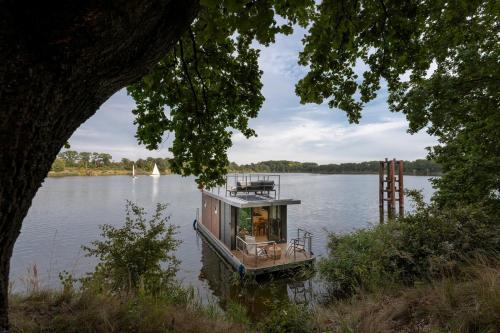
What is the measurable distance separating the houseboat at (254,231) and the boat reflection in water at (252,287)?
52 centimetres

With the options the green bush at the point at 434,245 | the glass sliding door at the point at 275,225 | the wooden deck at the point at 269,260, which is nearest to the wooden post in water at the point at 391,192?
the glass sliding door at the point at 275,225

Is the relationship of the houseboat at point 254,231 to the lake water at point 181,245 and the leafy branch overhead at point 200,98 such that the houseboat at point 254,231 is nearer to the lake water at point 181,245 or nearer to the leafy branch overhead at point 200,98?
the lake water at point 181,245

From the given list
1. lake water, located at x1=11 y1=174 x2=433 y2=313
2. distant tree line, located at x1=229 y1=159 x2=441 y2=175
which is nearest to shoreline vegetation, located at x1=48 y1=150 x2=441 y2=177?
distant tree line, located at x1=229 y1=159 x2=441 y2=175

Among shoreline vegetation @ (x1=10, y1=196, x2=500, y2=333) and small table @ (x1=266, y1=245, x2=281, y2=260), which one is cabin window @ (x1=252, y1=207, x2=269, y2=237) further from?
shoreline vegetation @ (x1=10, y1=196, x2=500, y2=333)

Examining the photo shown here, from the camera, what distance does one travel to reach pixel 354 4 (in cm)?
277

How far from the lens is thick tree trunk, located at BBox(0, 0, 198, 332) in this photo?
2.87 ft

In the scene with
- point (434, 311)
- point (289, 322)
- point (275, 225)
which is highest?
point (434, 311)

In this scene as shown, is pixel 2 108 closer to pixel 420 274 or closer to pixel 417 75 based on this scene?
pixel 417 75

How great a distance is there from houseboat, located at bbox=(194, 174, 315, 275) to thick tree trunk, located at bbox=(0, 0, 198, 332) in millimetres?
6692

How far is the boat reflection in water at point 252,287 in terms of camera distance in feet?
26.7

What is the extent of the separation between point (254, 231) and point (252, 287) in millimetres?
3553

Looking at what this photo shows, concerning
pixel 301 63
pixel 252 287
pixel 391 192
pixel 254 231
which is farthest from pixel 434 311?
pixel 391 192

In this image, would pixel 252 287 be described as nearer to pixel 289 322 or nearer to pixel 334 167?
pixel 289 322

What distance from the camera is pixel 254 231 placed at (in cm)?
1299
